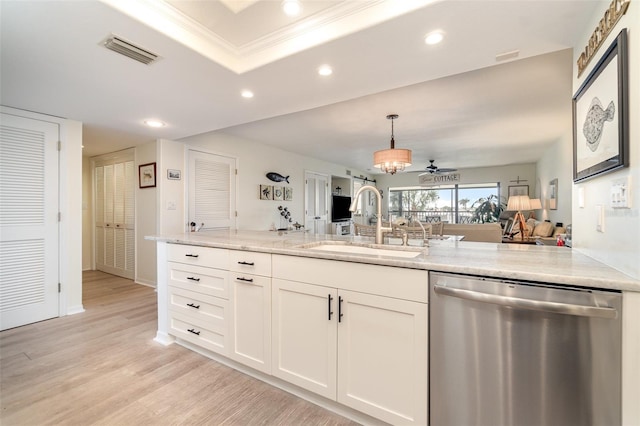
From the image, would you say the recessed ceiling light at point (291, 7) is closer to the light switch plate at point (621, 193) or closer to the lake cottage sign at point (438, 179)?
the light switch plate at point (621, 193)

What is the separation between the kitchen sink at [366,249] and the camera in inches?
69.5

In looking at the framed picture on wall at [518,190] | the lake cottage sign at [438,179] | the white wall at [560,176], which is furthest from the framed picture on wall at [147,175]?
the framed picture on wall at [518,190]

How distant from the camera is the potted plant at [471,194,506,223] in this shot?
320 inches

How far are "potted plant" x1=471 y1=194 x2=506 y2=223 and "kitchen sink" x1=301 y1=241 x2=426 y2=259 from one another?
7575mm

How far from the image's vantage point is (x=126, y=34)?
1701mm

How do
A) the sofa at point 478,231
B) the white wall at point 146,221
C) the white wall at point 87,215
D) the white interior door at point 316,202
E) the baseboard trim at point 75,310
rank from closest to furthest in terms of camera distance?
1. the baseboard trim at point 75,310
2. the white wall at point 146,221
3. the sofa at point 478,231
4. the white wall at point 87,215
5. the white interior door at point 316,202

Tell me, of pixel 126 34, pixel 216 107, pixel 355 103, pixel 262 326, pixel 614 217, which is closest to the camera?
pixel 614 217

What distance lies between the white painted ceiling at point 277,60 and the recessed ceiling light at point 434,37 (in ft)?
A: 0.12

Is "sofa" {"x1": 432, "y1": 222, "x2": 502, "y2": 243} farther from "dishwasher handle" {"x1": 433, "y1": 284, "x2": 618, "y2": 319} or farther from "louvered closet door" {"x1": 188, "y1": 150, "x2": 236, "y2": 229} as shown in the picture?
"louvered closet door" {"x1": 188, "y1": 150, "x2": 236, "y2": 229}

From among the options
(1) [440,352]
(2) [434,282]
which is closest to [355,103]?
(2) [434,282]

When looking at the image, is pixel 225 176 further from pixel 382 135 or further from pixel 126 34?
pixel 126 34

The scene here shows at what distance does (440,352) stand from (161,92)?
2.87 metres

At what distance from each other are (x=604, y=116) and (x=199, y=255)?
248 cm

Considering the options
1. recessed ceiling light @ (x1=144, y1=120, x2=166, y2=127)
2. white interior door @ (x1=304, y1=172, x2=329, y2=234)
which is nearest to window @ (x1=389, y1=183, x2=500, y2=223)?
white interior door @ (x1=304, y1=172, x2=329, y2=234)
